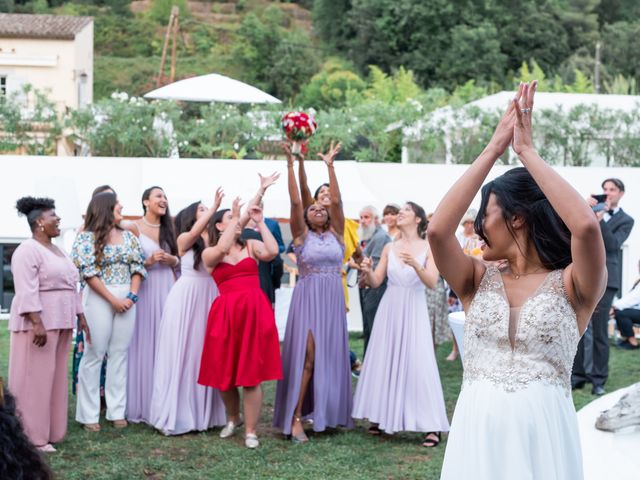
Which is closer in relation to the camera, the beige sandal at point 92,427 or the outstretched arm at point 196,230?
the outstretched arm at point 196,230

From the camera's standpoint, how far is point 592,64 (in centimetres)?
4847

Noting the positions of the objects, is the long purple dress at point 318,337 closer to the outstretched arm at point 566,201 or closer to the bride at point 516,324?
the bride at point 516,324

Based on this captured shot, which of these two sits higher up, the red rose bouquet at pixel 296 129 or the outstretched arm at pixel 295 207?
the red rose bouquet at pixel 296 129

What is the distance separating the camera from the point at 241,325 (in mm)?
7613

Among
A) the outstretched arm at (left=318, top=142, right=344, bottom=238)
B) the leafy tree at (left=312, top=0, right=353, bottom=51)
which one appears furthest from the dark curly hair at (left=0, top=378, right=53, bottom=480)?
the leafy tree at (left=312, top=0, right=353, bottom=51)

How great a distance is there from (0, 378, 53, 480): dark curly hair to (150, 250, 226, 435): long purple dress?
561 cm

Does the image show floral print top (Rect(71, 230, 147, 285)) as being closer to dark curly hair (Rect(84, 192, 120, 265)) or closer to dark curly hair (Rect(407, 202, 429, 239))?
dark curly hair (Rect(84, 192, 120, 265))

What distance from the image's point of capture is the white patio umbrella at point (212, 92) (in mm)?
14258

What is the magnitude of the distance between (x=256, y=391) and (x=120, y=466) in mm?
1295

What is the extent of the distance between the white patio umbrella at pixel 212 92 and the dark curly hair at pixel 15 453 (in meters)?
11.9

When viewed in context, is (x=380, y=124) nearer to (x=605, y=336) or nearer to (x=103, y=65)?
(x=605, y=336)

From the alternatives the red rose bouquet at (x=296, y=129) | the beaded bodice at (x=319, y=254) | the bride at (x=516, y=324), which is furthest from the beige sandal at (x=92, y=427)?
the bride at (x=516, y=324)

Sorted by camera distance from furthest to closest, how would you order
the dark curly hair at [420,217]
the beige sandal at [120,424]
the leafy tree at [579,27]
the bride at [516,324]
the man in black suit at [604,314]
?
the leafy tree at [579,27] → the man in black suit at [604,314] → the beige sandal at [120,424] → the dark curly hair at [420,217] → the bride at [516,324]

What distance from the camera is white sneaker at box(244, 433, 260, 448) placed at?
7457 mm
